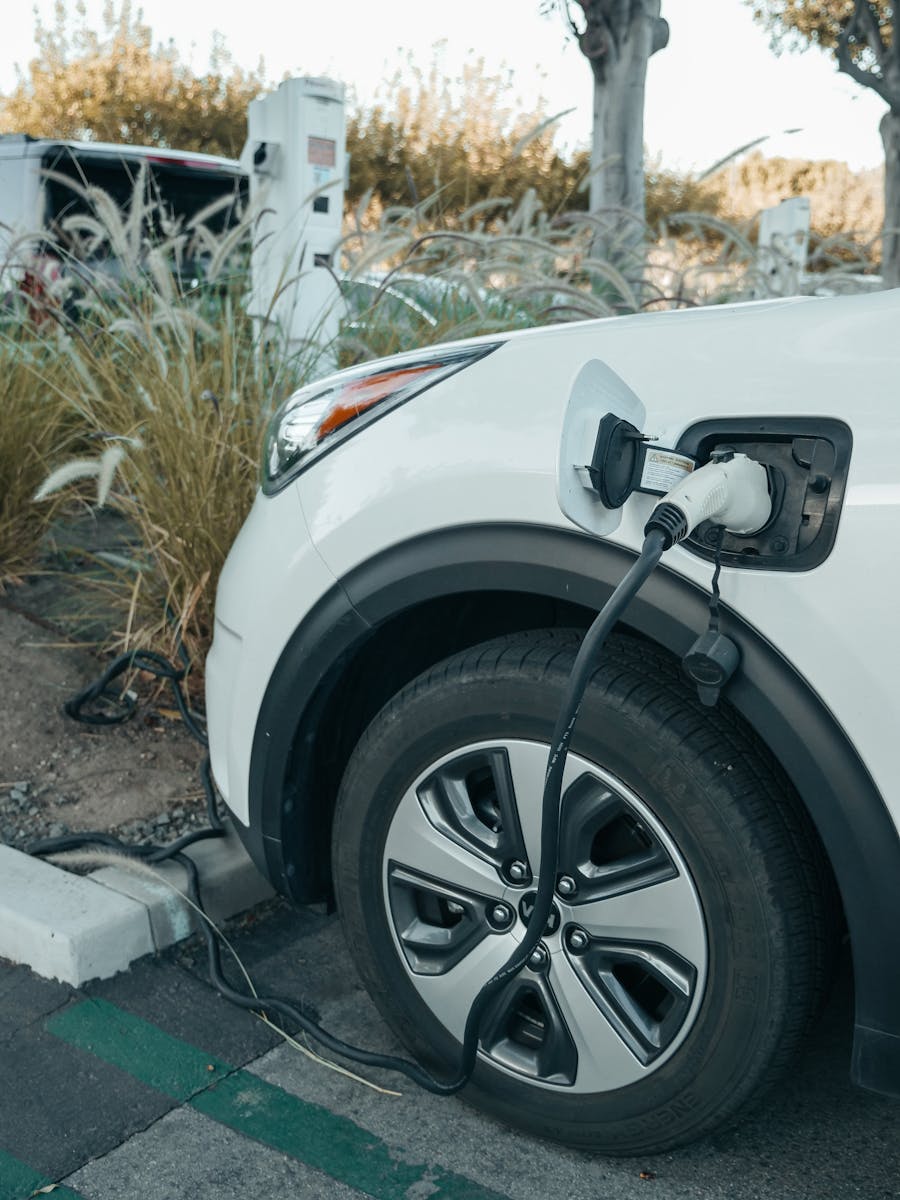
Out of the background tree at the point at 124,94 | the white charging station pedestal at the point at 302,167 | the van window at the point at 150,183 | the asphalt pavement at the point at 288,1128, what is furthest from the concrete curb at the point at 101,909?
the background tree at the point at 124,94

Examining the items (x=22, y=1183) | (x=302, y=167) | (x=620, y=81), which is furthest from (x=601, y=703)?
(x=620, y=81)

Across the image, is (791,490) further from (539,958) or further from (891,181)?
(891,181)

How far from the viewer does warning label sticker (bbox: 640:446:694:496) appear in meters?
1.63

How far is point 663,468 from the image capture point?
5.36ft

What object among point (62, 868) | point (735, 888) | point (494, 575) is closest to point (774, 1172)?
point (735, 888)

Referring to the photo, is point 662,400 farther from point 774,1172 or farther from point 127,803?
point 127,803

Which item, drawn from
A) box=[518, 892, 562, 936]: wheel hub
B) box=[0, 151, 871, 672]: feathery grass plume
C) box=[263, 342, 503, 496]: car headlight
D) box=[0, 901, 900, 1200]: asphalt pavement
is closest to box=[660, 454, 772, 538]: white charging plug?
box=[263, 342, 503, 496]: car headlight

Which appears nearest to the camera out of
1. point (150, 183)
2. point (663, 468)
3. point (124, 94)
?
point (663, 468)

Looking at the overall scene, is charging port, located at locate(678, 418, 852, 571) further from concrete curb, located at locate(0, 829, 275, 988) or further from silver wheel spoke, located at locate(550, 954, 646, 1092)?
concrete curb, located at locate(0, 829, 275, 988)

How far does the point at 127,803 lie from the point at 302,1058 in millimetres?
1146

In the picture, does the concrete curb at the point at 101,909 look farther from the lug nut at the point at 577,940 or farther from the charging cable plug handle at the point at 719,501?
the charging cable plug handle at the point at 719,501

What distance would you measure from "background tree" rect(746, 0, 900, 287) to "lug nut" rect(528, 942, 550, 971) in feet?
11.6

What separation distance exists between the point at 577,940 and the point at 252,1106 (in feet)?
2.32

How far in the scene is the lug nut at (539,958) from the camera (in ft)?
6.12
